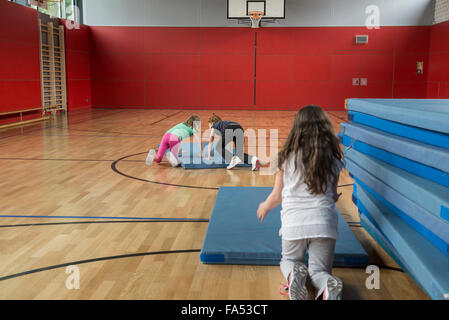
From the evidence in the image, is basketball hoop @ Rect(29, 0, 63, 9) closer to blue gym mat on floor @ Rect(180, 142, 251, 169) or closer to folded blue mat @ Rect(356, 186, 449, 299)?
blue gym mat on floor @ Rect(180, 142, 251, 169)

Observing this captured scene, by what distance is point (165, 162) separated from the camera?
20.6ft

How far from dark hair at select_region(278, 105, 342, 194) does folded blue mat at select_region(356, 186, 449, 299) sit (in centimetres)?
48

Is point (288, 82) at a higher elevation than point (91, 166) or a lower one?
higher

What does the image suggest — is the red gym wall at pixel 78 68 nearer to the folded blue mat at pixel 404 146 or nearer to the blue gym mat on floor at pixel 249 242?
the blue gym mat on floor at pixel 249 242

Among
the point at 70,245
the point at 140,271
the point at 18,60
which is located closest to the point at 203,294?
the point at 140,271

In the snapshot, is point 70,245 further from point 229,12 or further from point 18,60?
point 229,12

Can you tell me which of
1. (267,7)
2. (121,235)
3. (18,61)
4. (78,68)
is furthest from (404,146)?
(78,68)

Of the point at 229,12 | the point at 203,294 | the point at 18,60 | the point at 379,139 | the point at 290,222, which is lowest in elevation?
the point at 203,294

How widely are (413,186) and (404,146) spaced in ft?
1.19
